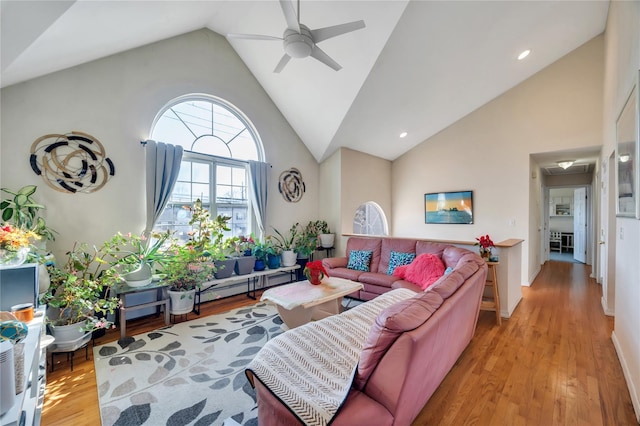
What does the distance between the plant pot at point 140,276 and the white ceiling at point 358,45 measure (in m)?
2.15

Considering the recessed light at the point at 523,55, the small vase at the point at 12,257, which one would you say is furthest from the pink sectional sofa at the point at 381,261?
the recessed light at the point at 523,55

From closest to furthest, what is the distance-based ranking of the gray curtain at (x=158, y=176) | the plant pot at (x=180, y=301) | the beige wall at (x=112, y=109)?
the beige wall at (x=112, y=109), the plant pot at (x=180, y=301), the gray curtain at (x=158, y=176)

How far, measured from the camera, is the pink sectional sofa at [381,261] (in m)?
3.37

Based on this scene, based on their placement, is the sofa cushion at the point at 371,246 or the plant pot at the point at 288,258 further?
the plant pot at the point at 288,258

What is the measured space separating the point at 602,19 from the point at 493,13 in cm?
218

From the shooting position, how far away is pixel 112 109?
3.25 m

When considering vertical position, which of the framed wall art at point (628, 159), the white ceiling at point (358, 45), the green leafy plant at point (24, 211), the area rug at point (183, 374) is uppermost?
the white ceiling at point (358, 45)

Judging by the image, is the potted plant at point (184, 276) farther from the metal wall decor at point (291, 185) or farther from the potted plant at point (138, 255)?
the metal wall decor at point (291, 185)

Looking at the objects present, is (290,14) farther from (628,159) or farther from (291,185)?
(291,185)

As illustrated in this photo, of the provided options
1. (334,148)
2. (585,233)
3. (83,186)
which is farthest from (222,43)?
(585,233)

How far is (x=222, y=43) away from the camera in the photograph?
433 centimetres

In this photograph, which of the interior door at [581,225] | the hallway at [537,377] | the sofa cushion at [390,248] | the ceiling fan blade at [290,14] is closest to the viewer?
the hallway at [537,377]

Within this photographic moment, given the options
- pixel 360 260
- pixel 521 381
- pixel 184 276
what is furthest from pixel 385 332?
pixel 360 260

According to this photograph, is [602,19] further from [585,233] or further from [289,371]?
[289,371]
